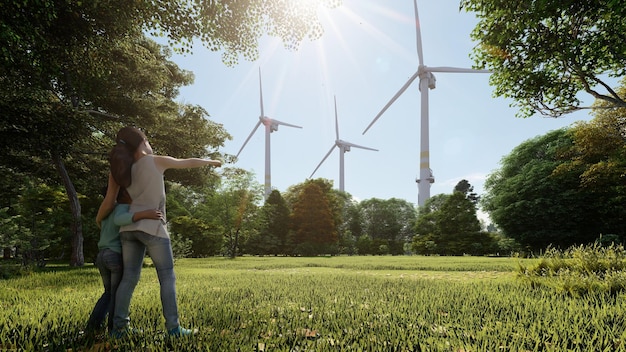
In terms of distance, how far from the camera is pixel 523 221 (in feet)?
112

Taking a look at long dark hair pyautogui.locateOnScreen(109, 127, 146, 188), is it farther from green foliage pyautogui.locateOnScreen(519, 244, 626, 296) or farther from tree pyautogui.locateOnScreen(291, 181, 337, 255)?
tree pyautogui.locateOnScreen(291, 181, 337, 255)

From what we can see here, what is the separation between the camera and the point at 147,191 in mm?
2955

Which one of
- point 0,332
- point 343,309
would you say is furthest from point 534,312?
point 0,332

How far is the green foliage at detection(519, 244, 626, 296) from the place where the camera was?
5.20 meters

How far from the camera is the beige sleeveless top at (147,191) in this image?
2.88m

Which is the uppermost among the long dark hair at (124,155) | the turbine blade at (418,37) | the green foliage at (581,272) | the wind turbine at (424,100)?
the turbine blade at (418,37)

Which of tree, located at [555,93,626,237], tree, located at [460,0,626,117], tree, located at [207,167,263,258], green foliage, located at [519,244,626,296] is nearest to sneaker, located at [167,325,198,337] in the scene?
green foliage, located at [519,244,626,296]

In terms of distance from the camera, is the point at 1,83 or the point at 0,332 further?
the point at 1,83

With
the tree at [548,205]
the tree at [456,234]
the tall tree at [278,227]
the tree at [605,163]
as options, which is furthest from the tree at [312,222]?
the tree at [605,163]

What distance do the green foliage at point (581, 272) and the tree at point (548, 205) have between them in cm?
2840

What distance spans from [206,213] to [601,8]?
31.4m

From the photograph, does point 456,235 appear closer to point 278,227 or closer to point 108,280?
point 278,227

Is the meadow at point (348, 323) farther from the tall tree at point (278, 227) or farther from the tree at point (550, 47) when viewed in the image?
the tall tree at point (278, 227)

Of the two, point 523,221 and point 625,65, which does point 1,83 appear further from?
point 523,221
